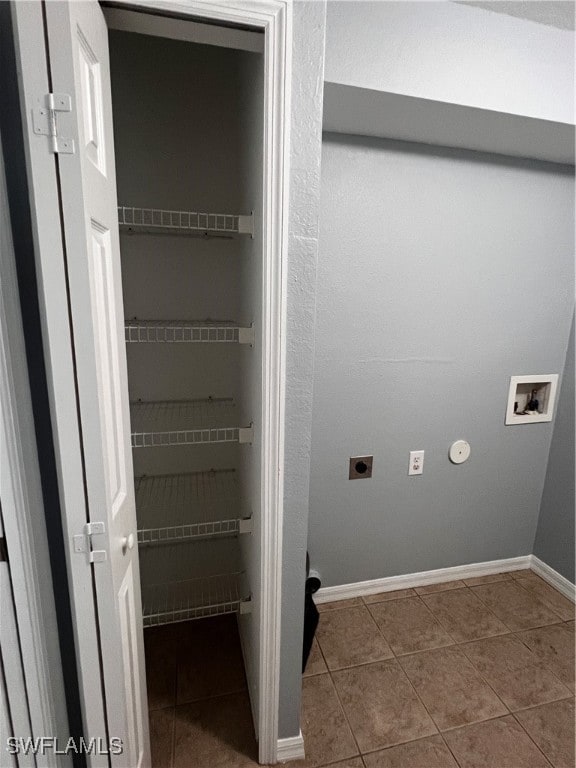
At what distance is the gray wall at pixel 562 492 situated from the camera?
84.4 inches

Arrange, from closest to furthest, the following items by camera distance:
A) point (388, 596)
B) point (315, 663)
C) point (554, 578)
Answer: point (315, 663) < point (388, 596) < point (554, 578)

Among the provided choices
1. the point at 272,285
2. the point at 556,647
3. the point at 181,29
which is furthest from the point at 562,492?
the point at 181,29

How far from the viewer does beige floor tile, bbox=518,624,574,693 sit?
173cm

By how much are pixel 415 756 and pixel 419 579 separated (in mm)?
922

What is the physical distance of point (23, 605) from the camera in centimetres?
87

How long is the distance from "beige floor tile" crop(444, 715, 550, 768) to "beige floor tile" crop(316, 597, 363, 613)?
69 cm

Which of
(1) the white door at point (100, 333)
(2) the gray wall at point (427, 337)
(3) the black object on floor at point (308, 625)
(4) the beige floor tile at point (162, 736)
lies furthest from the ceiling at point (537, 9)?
(4) the beige floor tile at point (162, 736)

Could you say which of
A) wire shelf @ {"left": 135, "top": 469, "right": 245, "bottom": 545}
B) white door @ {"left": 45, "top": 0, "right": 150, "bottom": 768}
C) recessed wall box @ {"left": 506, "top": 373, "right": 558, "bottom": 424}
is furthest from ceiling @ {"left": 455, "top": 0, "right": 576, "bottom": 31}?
wire shelf @ {"left": 135, "top": 469, "right": 245, "bottom": 545}

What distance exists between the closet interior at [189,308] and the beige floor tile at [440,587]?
1061 mm

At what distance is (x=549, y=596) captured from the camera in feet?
7.15

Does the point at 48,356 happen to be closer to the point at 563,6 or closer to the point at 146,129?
the point at 146,129

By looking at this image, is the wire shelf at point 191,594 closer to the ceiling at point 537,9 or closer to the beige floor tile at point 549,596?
the beige floor tile at point 549,596

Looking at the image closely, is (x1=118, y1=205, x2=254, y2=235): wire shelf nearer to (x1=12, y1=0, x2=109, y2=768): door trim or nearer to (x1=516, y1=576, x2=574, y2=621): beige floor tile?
(x1=12, y1=0, x2=109, y2=768): door trim

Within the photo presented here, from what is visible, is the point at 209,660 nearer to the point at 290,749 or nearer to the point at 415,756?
the point at 290,749
